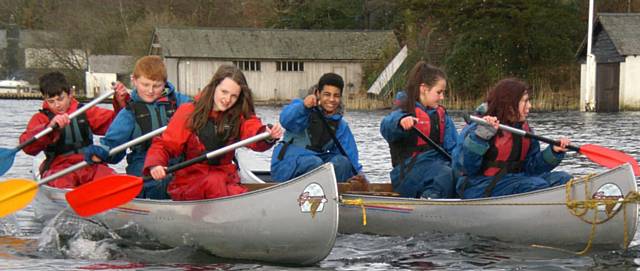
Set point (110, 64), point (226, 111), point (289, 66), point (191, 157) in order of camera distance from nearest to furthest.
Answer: point (226, 111) < point (191, 157) < point (289, 66) < point (110, 64)

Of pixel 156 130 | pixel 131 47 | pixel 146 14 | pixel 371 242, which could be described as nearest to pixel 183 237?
pixel 156 130

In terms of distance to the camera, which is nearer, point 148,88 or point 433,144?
point 148,88

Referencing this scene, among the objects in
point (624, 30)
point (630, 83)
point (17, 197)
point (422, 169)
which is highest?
point (624, 30)

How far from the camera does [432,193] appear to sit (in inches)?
327

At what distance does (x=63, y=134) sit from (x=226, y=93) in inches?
93.6

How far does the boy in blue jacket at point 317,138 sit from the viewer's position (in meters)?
8.09

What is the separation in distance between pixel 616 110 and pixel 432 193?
24.7 metres

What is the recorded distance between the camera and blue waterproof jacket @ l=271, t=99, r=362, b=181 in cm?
811

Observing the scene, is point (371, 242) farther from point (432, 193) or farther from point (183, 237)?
point (183, 237)

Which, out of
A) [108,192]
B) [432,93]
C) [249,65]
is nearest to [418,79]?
[432,93]

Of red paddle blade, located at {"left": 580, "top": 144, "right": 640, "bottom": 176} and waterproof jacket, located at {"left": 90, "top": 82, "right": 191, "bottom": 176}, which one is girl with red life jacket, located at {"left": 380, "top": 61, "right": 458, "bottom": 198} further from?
A: waterproof jacket, located at {"left": 90, "top": 82, "right": 191, "bottom": 176}

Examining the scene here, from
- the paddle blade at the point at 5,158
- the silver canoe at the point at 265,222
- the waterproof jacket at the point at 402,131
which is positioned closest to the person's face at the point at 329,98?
the waterproof jacket at the point at 402,131

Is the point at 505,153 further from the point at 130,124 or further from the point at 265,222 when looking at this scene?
the point at 130,124

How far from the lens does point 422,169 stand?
27.5 feet
